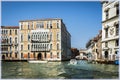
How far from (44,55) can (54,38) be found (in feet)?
2.96

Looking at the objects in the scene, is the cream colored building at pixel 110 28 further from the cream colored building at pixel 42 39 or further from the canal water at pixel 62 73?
the cream colored building at pixel 42 39

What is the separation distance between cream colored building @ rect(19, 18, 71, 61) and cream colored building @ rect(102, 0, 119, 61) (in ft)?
13.5

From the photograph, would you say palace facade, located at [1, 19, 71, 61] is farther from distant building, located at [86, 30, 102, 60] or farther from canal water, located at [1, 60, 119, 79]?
canal water, located at [1, 60, 119, 79]

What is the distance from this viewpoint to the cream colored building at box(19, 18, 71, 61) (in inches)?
437

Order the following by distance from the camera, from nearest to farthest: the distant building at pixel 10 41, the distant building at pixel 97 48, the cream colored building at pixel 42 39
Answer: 1. the distant building at pixel 97 48
2. the cream colored building at pixel 42 39
3. the distant building at pixel 10 41

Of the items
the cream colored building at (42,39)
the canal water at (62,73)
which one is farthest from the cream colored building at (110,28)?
the cream colored building at (42,39)

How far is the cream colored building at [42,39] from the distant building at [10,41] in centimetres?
51

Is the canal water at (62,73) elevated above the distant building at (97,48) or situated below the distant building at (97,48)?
below

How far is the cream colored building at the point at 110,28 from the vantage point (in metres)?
6.62

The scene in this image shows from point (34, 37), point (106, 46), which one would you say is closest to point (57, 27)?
point (34, 37)

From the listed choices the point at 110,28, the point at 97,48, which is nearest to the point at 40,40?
the point at 97,48

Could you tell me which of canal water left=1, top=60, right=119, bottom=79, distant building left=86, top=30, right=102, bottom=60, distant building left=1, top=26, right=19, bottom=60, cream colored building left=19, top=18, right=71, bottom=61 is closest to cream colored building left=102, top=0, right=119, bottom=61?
distant building left=86, top=30, right=102, bottom=60

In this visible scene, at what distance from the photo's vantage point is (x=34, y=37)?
36.9ft

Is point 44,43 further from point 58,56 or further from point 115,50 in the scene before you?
point 115,50
